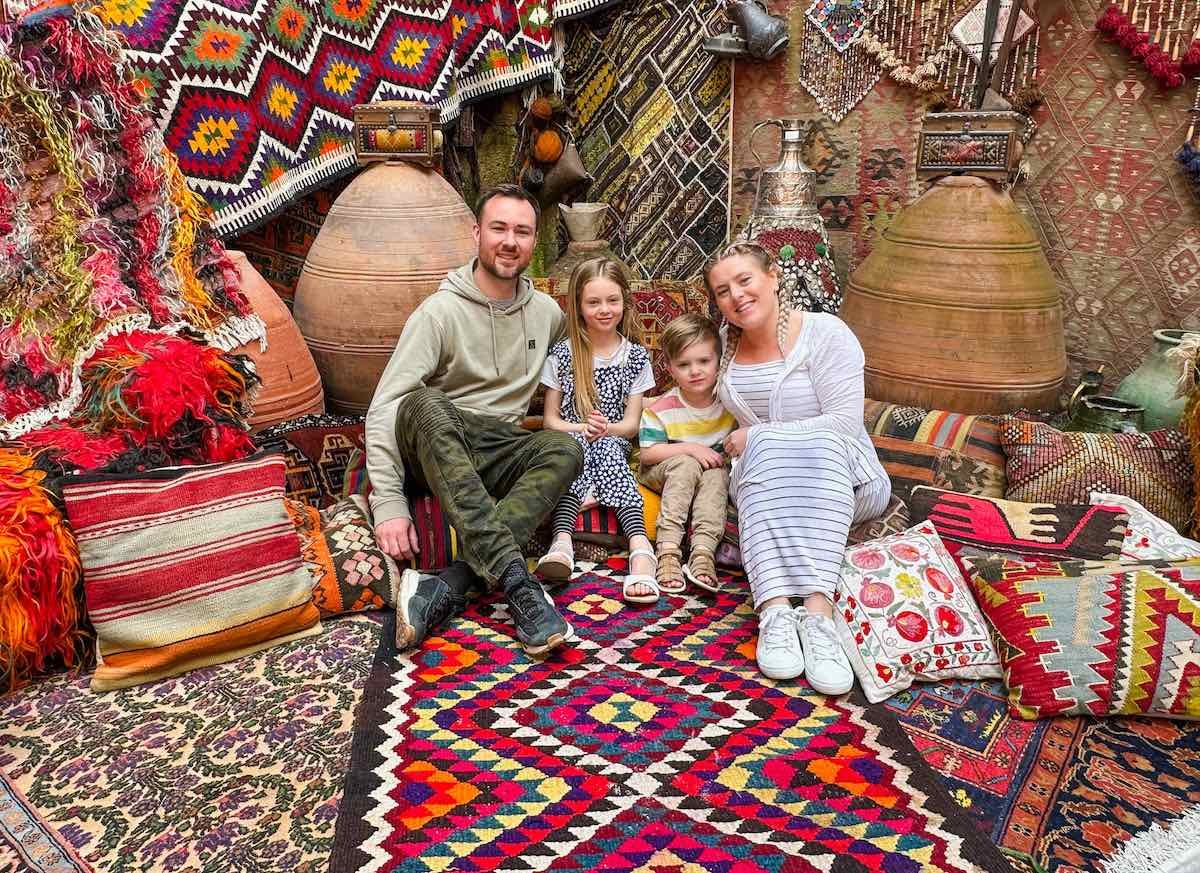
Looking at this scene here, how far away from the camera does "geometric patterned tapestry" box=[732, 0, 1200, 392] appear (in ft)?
11.4

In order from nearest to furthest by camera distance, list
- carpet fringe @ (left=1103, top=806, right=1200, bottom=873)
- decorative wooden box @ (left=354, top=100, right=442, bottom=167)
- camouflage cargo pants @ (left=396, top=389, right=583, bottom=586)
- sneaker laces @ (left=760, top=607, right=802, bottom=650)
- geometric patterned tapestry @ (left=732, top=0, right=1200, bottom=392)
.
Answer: carpet fringe @ (left=1103, top=806, right=1200, bottom=873)
sneaker laces @ (left=760, top=607, right=802, bottom=650)
camouflage cargo pants @ (left=396, top=389, right=583, bottom=586)
geometric patterned tapestry @ (left=732, top=0, right=1200, bottom=392)
decorative wooden box @ (left=354, top=100, right=442, bottom=167)

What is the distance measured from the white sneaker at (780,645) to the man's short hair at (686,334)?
1002 mm

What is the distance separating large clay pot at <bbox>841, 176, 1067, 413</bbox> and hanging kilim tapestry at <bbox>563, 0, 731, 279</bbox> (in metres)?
1.35

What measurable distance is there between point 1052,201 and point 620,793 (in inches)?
127

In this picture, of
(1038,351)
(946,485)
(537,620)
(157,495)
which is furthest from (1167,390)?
(157,495)

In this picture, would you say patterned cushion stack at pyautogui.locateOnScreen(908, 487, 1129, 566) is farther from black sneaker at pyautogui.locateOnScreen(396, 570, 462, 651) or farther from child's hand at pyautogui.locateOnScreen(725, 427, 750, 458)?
black sneaker at pyautogui.locateOnScreen(396, 570, 462, 651)

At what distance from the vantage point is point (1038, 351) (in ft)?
10.9

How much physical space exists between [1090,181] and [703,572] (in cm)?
248

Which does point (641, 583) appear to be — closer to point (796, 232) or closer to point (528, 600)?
point (528, 600)

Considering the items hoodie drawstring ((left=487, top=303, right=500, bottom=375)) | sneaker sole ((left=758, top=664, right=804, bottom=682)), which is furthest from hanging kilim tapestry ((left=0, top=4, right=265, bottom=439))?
sneaker sole ((left=758, top=664, right=804, bottom=682))

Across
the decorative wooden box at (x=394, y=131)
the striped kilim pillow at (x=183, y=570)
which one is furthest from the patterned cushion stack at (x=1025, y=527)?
the decorative wooden box at (x=394, y=131)

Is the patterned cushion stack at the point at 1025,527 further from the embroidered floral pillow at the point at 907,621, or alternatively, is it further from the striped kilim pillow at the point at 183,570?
the striped kilim pillow at the point at 183,570

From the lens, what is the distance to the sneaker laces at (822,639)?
210cm

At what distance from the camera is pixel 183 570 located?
2.15 meters
